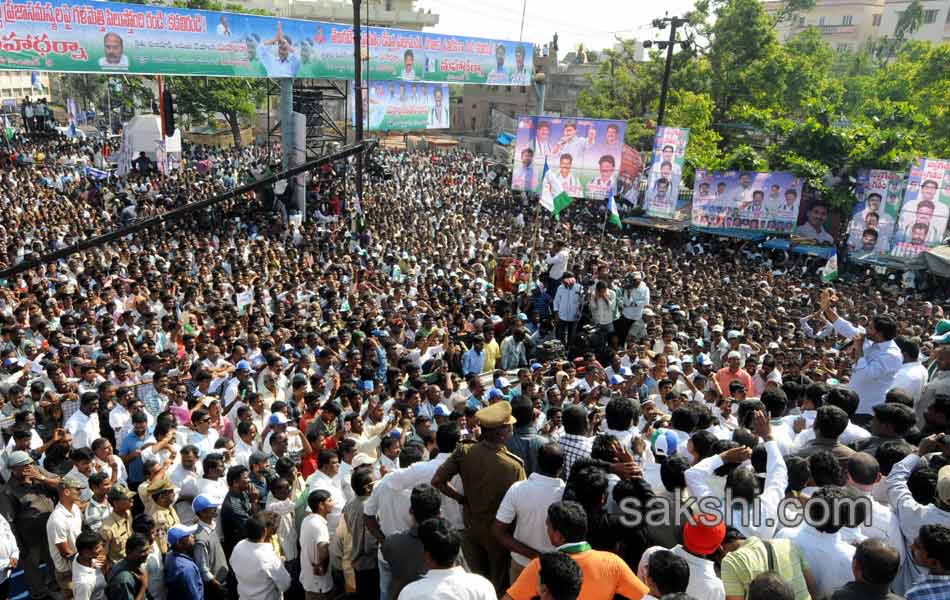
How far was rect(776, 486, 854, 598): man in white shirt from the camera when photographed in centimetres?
314

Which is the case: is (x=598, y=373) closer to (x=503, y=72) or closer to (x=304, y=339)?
(x=304, y=339)

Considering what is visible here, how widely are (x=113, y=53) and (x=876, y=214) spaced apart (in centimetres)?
1859

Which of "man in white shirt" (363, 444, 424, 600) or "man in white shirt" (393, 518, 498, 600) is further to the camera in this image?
"man in white shirt" (363, 444, 424, 600)

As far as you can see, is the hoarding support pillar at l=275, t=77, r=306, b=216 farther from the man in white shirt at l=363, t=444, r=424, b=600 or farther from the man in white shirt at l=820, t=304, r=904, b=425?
the man in white shirt at l=363, t=444, r=424, b=600

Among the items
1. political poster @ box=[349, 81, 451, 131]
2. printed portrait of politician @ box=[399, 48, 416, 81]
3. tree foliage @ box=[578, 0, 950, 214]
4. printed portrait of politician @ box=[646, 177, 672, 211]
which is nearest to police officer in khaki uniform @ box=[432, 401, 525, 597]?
printed portrait of politician @ box=[646, 177, 672, 211]

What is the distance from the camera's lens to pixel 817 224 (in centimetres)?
2075

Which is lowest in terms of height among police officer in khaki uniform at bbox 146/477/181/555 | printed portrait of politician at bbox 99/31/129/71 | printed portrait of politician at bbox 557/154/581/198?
police officer in khaki uniform at bbox 146/477/181/555

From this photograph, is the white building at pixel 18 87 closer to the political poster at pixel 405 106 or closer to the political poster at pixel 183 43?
the political poster at pixel 405 106

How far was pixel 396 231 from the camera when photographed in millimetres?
17125

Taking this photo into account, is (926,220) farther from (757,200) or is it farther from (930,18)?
(930,18)

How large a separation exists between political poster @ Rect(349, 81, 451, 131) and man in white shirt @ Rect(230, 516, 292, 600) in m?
20.3

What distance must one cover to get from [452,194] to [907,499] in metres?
21.8

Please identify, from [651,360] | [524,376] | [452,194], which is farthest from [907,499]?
[452,194]

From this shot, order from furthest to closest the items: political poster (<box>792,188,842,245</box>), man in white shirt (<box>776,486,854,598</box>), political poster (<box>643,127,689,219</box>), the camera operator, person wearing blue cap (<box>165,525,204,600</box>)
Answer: political poster (<box>792,188,842,245</box>) → political poster (<box>643,127,689,219</box>) → the camera operator → person wearing blue cap (<box>165,525,204,600</box>) → man in white shirt (<box>776,486,854,598</box>)
